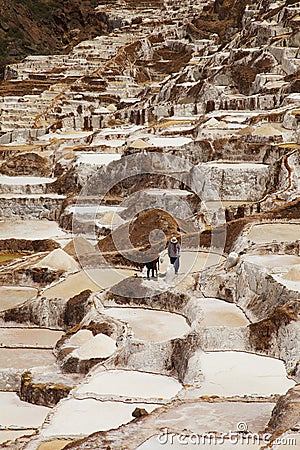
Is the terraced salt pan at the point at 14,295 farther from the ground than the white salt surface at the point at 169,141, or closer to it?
closer to it

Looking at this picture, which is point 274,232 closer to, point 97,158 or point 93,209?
point 93,209

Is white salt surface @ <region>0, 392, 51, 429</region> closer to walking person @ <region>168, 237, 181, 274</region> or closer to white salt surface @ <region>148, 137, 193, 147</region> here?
walking person @ <region>168, 237, 181, 274</region>

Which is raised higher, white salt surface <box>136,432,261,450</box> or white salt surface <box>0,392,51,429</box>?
white salt surface <box>136,432,261,450</box>

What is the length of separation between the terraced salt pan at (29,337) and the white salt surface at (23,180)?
21.2m

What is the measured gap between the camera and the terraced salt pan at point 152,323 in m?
28.7

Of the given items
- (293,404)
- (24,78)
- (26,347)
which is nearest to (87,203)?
(26,347)

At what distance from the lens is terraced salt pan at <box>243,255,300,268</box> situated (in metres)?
30.6

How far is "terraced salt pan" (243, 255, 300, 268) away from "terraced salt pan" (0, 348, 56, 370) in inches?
280

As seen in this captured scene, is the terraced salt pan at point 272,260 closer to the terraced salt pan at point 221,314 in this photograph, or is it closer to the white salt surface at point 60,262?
the terraced salt pan at point 221,314

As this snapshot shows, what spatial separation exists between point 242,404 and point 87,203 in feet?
102

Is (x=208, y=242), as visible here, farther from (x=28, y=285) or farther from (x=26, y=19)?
(x=26, y=19)

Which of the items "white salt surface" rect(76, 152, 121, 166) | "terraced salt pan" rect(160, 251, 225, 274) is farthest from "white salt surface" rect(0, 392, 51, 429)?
"white salt surface" rect(76, 152, 121, 166)

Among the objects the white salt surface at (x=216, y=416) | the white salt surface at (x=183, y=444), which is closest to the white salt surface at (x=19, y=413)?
the white salt surface at (x=216, y=416)

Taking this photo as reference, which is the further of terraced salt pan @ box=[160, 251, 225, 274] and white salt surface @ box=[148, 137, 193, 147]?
white salt surface @ box=[148, 137, 193, 147]
